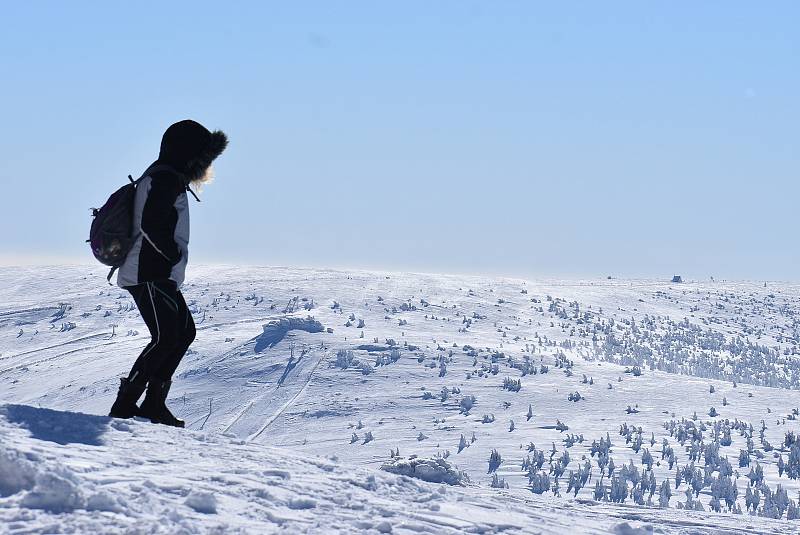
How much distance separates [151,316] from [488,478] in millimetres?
21819

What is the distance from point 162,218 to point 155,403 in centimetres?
125

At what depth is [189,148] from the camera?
6.28 metres

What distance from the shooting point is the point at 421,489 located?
5398 mm

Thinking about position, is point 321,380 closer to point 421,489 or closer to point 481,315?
point 481,315

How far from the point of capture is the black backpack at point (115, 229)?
599 cm

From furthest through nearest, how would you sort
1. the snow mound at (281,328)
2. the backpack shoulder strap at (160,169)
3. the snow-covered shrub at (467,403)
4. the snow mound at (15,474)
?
1. the snow mound at (281,328)
2. the snow-covered shrub at (467,403)
3. the backpack shoulder strap at (160,169)
4. the snow mound at (15,474)

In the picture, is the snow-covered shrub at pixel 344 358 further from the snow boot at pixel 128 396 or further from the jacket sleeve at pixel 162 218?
the jacket sleeve at pixel 162 218

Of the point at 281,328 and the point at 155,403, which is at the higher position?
the point at 155,403

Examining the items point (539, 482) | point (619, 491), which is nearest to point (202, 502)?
point (619, 491)

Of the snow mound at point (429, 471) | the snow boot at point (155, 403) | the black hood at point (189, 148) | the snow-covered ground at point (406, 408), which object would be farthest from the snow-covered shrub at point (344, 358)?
the black hood at point (189, 148)

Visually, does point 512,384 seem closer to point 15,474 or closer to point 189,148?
point 189,148

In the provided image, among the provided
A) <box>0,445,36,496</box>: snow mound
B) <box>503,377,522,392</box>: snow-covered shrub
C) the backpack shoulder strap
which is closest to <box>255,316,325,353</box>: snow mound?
<box>503,377,522,392</box>: snow-covered shrub

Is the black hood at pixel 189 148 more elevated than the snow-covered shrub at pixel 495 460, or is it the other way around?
the black hood at pixel 189 148

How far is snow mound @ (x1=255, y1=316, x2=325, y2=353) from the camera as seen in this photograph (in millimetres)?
45169
